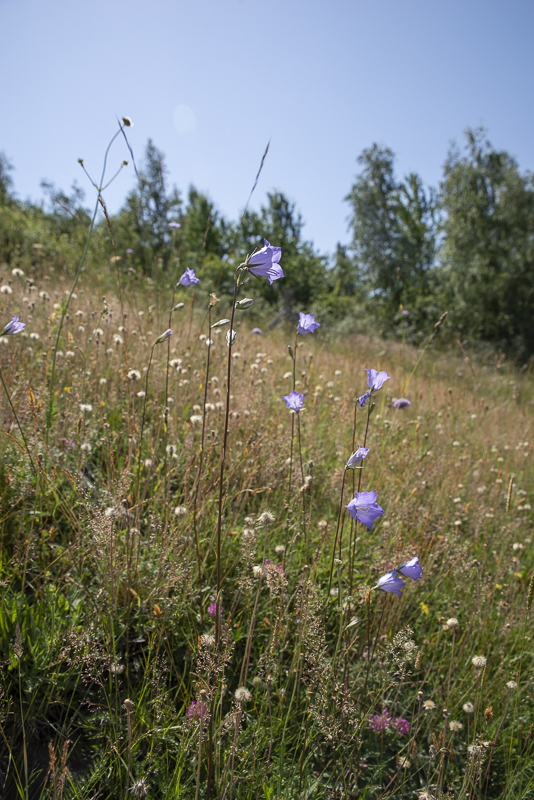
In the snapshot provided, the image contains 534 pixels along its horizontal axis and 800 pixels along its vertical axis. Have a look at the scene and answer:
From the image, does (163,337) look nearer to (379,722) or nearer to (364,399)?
(364,399)

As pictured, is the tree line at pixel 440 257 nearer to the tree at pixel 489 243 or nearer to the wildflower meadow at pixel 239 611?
the tree at pixel 489 243

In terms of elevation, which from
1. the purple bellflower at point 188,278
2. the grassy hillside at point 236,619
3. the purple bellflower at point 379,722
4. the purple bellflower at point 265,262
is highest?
the purple bellflower at point 188,278

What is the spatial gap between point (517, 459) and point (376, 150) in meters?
22.8

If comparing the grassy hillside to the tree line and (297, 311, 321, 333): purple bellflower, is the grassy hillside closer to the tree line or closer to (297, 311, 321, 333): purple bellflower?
(297, 311, 321, 333): purple bellflower

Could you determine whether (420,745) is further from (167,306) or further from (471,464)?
(167,306)

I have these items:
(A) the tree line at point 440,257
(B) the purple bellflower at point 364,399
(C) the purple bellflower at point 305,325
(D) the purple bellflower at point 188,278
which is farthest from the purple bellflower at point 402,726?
(A) the tree line at point 440,257

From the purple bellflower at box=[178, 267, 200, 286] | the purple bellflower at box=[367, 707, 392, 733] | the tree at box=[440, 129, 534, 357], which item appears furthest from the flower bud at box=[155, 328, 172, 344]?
the tree at box=[440, 129, 534, 357]

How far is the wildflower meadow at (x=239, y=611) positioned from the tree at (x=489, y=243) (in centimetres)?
1646

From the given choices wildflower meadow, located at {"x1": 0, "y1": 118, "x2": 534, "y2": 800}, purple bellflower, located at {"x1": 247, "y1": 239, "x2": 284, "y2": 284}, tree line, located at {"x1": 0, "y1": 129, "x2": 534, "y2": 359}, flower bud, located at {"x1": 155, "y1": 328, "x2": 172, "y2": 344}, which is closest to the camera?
purple bellflower, located at {"x1": 247, "y1": 239, "x2": 284, "y2": 284}

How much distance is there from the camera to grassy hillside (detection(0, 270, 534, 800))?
1121 millimetres

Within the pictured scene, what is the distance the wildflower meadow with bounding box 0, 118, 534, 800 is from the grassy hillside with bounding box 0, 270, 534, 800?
12 millimetres

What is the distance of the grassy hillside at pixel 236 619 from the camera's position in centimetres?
112

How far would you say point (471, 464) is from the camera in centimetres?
304

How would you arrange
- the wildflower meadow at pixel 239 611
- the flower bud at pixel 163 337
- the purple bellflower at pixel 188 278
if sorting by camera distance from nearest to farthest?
the wildflower meadow at pixel 239 611 → the flower bud at pixel 163 337 → the purple bellflower at pixel 188 278
